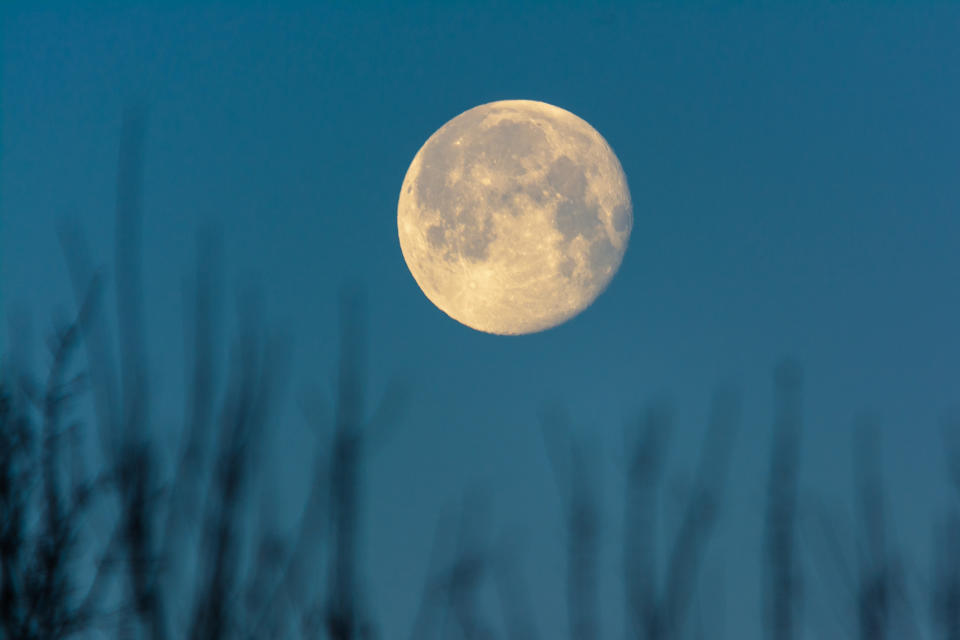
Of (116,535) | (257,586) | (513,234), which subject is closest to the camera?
(116,535)

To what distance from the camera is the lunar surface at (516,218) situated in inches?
561

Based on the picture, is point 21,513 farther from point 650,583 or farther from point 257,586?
point 650,583

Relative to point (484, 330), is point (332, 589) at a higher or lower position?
lower

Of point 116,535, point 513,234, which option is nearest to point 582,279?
point 513,234

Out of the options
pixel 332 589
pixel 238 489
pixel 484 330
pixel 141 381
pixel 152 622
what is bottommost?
pixel 152 622

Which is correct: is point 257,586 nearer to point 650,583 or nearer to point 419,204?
point 650,583

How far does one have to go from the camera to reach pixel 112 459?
12.4 ft

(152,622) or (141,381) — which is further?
(141,381)

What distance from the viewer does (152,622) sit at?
11.1 ft

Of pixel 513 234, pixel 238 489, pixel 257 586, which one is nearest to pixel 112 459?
pixel 238 489

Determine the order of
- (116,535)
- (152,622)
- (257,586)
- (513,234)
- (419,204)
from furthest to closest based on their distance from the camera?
(419,204) < (513,234) < (257,586) < (116,535) < (152,622)

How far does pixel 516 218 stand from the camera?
14.2 metres

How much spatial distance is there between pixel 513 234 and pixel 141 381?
35.1 feet

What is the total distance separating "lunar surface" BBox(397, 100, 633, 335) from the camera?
14.2m
